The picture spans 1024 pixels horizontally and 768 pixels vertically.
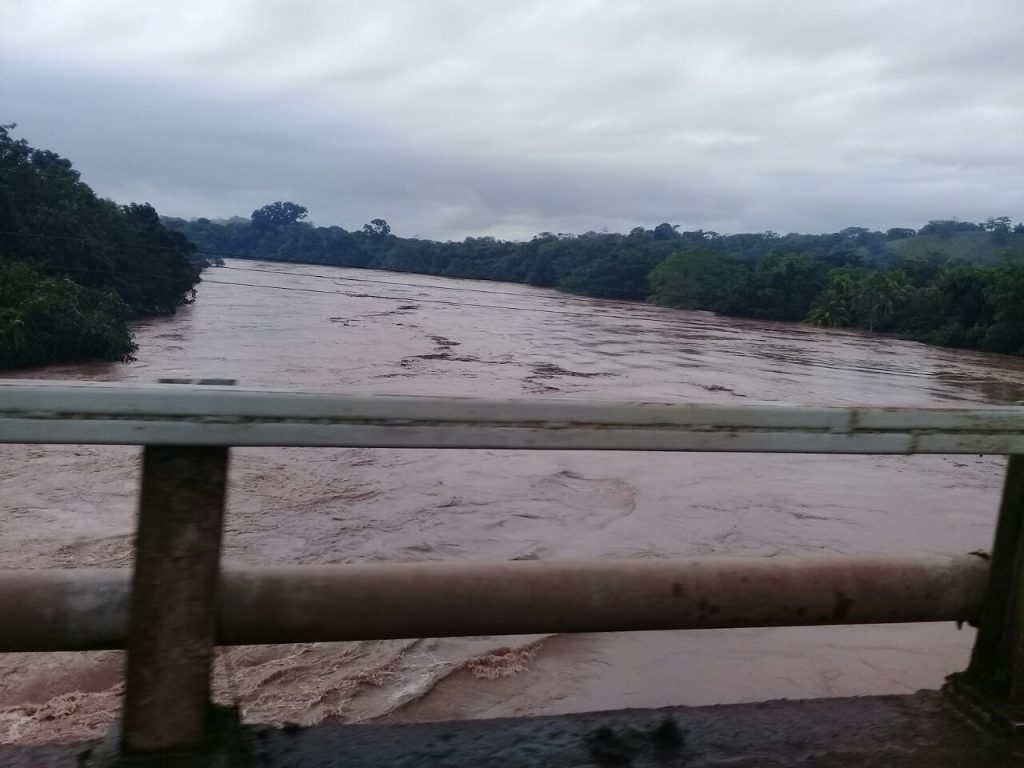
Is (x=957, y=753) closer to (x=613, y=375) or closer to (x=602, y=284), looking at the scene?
(x=613, y=375)

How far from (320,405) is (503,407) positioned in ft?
1.08

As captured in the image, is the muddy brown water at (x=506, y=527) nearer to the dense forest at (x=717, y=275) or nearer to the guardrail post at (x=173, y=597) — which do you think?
the guardrail post at (x=173, y=597)

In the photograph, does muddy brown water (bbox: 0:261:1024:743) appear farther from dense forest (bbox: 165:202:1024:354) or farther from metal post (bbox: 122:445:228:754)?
dense forest (bbox: 165:202:1024:354)

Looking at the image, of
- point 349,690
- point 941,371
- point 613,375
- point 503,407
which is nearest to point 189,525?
point 503,407

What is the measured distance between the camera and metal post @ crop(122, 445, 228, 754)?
167 centimetres

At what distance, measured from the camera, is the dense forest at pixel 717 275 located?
1710 inches

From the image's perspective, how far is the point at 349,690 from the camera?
16.7 ft

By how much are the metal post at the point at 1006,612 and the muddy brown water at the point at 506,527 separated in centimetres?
76

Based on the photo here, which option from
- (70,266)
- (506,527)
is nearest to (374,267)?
(70,266)

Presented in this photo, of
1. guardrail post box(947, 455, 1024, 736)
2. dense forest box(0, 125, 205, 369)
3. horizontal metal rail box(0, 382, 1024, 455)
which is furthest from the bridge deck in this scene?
dense forest box(0, 125, 205, 369)

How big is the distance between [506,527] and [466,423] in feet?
24.5

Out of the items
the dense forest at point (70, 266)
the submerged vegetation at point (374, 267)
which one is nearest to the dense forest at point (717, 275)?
the submerged vegetation at point (374, 267)

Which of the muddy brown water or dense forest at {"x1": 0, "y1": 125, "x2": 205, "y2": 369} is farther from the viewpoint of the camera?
dense forest at {"x1": 0, "y1": 125, "x2": 205, "y2": 369}

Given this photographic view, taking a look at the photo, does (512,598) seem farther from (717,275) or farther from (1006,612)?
(717,275)
